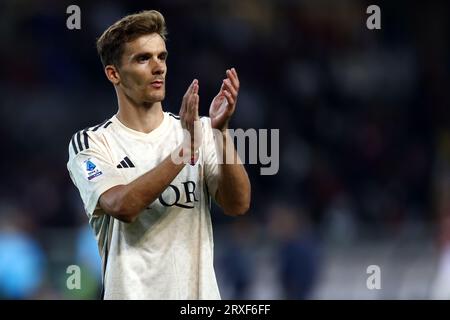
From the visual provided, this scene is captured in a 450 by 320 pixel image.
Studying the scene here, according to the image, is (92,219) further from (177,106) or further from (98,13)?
(98,13)

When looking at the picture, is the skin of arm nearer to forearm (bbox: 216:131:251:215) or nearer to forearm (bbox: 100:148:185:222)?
forearm (bbox: 216:131:251:215)

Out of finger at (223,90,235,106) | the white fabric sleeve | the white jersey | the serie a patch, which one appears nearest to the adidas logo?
the white jersey

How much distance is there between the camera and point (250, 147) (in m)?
4.78

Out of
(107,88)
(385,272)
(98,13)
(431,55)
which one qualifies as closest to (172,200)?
(385,272)

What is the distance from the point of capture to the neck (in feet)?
13.6

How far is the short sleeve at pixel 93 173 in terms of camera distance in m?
3.98

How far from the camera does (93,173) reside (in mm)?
4020

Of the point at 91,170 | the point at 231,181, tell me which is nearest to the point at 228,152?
the point at 231,181

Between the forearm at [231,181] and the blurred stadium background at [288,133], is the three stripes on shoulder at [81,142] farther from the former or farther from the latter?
the blurred stadium background at [288,133]

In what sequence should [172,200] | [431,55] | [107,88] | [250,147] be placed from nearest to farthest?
1. [172,200]
2. [250,147]
3. [107,88]
4. [431,55]

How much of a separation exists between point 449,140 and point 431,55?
5.79 ft


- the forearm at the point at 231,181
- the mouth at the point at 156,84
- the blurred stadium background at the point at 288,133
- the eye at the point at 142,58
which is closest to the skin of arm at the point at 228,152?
the forearm at the point at 231,181

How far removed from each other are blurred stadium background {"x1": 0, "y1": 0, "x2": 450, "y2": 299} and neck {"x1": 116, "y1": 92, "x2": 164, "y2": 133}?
13.4 feet

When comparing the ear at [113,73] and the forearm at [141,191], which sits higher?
the ear at [113,73]
